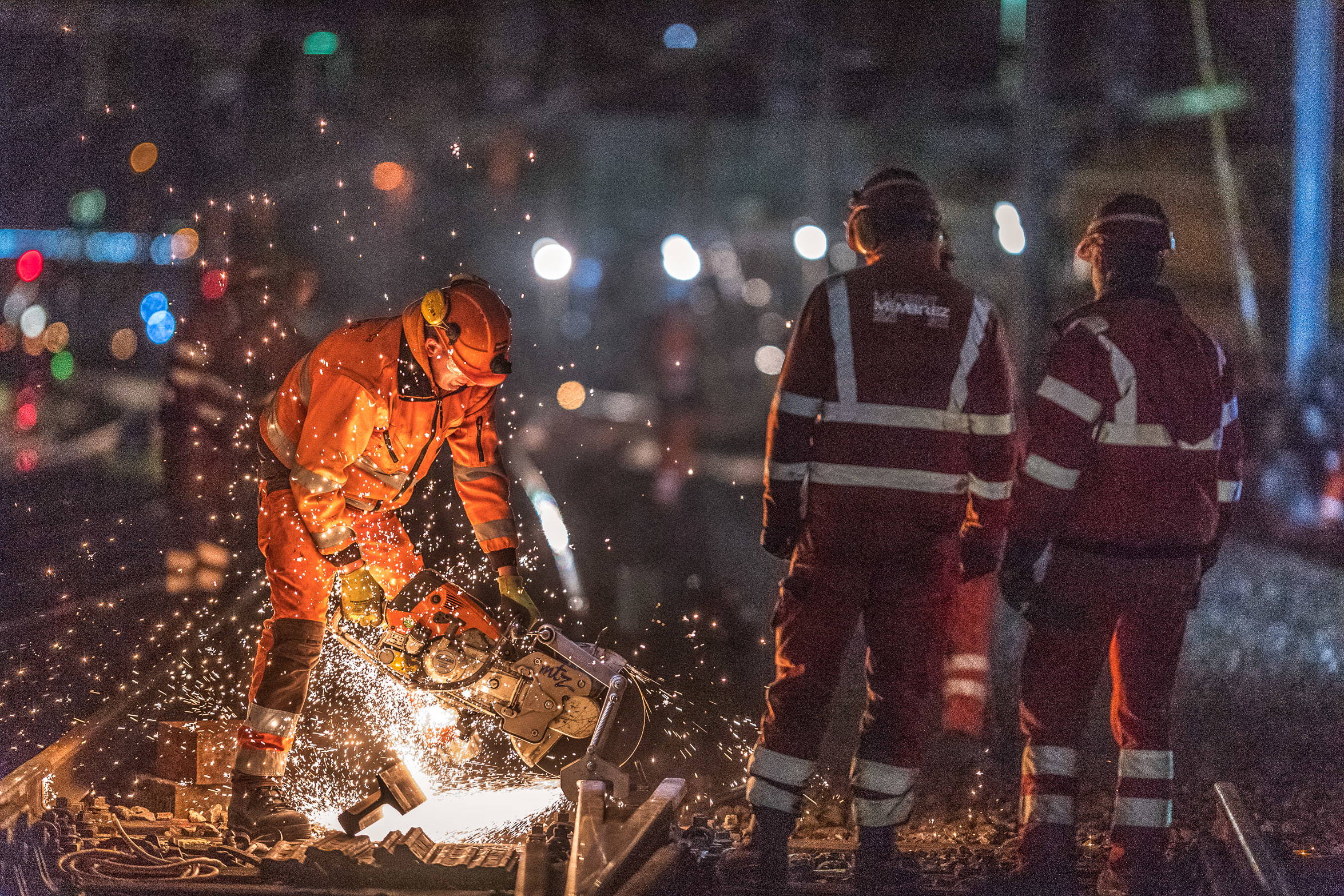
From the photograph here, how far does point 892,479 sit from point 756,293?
18512mm

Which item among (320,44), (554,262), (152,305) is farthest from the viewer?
(152,305)

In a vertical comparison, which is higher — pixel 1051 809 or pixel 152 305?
pixel 152 305

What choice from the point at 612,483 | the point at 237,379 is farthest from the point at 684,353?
the point at 237,379

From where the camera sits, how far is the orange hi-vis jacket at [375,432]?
13.6ft

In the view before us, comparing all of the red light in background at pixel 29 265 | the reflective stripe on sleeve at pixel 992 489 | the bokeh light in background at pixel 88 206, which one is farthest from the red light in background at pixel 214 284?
the red light in background at pixel 29 265

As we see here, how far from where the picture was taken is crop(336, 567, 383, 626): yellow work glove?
4367mm

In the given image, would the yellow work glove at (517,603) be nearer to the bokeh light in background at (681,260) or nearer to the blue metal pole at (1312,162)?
the blue metal pole at (1312,162)

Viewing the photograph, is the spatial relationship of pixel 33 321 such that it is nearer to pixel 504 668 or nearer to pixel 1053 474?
pixel 504 668

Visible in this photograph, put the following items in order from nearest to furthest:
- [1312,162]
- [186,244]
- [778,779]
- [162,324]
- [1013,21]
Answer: [778,779], [186,244], [162,324], [1312,162], [1013,21]

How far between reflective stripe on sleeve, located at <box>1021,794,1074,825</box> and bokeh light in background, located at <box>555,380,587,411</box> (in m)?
16.2

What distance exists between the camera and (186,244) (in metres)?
8.03

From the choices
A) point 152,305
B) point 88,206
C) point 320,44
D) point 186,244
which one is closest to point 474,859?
point 186,244

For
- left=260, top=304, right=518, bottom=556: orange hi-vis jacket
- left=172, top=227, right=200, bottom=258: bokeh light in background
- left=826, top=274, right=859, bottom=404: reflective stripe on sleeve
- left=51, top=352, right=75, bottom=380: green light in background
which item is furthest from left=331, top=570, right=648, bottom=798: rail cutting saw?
left=51, top=352, right=75, bottom=380: green light in background

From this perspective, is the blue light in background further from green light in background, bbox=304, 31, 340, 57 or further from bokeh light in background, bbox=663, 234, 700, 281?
bokeh light in background, bbox=663, 234, 700, 281
